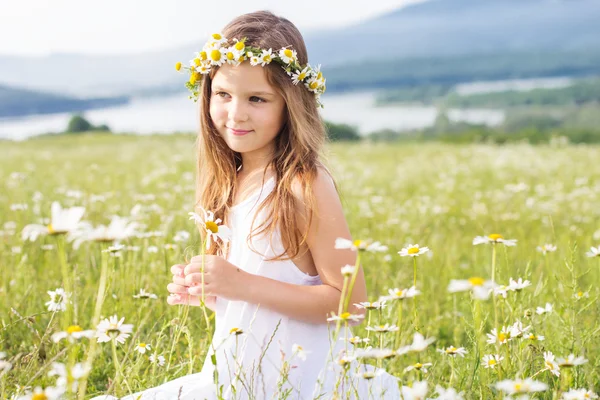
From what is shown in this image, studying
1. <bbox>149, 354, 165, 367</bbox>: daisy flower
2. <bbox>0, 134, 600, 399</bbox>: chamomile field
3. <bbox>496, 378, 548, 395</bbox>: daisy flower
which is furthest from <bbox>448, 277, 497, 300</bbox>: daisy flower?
<bbox>149, 354, 165, 367</bbox>: daisy flower

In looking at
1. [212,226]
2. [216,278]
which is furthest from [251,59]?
[212,226]

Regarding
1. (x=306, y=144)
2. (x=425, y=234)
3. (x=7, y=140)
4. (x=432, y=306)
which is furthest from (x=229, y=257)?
(x=7, y=140)

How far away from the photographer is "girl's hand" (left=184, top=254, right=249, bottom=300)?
2064mm

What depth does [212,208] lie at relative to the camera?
2836mm

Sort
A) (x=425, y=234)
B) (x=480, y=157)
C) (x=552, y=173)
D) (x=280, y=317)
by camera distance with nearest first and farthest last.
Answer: (x=280, y=317)
(x=425, y=234)
(x=552, y=173)
(x=480, y=157)

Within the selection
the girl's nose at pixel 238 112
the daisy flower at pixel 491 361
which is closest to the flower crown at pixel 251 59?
the girl's nose at pixel 238 112

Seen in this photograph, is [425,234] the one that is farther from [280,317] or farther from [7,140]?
[7,140]

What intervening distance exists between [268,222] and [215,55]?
641 millimetres

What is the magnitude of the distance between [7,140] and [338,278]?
1929 cm

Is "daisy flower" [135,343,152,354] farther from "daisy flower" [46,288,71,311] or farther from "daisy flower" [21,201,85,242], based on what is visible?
"daisy flower" [21,201,85,242]

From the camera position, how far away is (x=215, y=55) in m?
2.61

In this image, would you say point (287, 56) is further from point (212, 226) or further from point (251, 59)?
point (212, 226)

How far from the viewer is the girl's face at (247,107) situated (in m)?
2.55

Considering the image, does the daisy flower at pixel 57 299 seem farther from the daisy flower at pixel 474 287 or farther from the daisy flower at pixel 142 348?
the daisy flower at pixel 474 287
